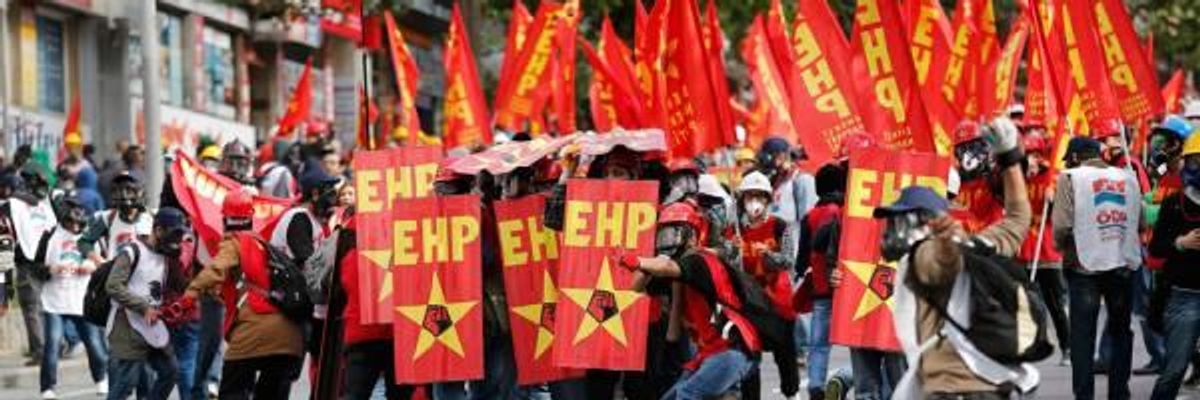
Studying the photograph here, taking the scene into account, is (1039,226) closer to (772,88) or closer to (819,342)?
(819,342)

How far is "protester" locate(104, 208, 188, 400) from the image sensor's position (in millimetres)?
16781

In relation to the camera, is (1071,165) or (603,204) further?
(1071,165)

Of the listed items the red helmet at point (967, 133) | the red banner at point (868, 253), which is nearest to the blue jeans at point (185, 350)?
the red banner at point (868, 253)

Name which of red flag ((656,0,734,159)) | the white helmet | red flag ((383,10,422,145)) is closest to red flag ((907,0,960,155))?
red flag ((656,0,734,159))

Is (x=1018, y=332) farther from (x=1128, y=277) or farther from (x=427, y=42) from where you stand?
(x=427, y=42)

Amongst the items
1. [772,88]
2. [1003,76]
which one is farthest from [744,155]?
[1003,76]

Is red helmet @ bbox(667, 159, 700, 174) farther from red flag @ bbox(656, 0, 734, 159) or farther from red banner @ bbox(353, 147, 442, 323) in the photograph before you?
red flag @ bbox(656, 0, 734, 159)

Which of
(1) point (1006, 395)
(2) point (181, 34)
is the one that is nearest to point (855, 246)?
(1) point (1006, 395)

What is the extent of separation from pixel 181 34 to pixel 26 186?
879 inches

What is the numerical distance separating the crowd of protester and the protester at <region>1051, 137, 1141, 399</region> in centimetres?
1

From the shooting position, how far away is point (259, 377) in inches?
612

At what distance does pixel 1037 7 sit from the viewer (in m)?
18.8

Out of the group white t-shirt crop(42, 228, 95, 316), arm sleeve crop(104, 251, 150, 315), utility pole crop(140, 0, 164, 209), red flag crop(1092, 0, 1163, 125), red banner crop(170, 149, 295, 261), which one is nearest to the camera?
arm sleeve crop(104, 251, 150, 315)

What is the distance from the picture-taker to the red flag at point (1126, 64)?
66.1ft
